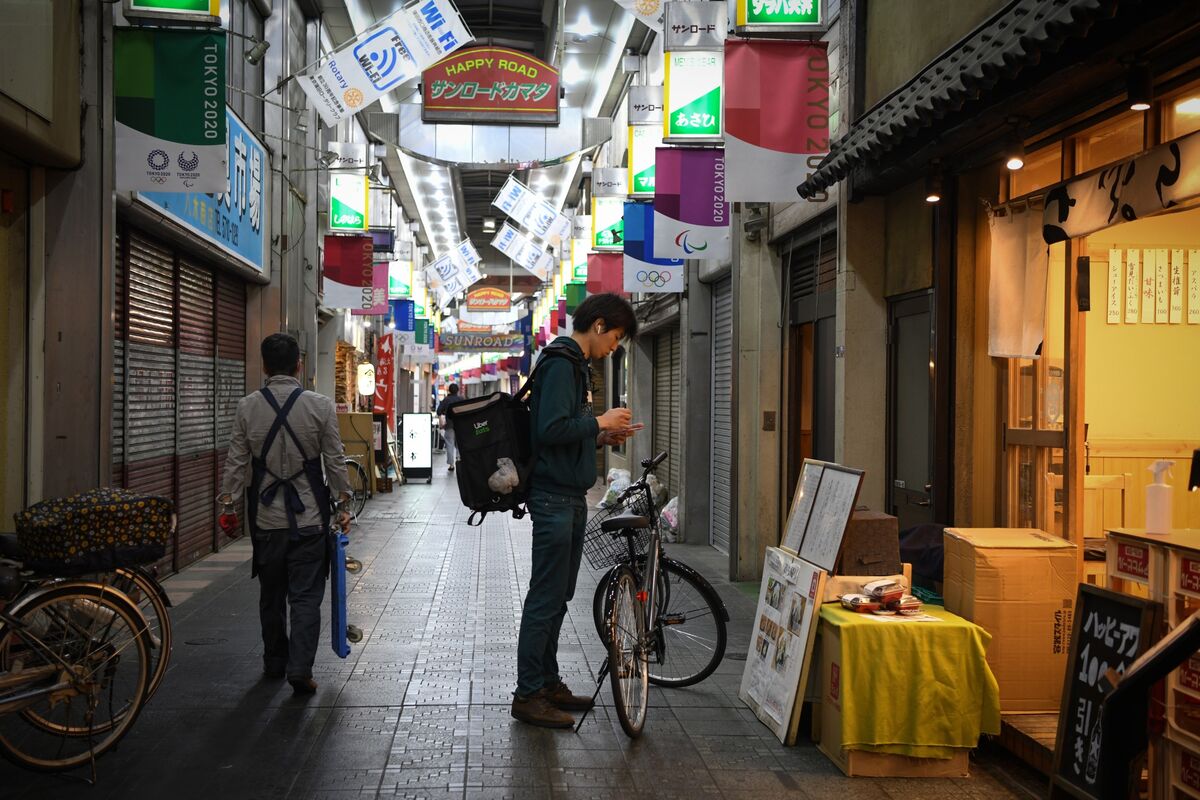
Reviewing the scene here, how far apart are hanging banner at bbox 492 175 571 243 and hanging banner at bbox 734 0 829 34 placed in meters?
12.1

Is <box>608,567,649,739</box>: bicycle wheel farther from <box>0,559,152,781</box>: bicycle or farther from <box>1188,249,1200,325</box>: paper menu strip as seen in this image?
<box>1188,249,1200,325</box>: paper menu strip

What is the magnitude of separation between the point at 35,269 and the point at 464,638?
4008 millimetres

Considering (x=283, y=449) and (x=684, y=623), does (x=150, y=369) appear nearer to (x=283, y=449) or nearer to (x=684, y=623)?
(x=283, y=449)

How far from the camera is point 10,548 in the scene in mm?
5051

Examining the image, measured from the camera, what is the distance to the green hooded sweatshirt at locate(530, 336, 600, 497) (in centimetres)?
565

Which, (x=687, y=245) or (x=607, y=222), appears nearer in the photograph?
(x=687, y=245)

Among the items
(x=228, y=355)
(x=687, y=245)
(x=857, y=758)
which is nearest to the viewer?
(x=857, y=758)

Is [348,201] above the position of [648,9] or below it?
below

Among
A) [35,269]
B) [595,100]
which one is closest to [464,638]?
[35,269]

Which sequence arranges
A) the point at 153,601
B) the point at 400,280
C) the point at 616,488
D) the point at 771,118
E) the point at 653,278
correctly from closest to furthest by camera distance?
the point at 153,601, the point at 771,118, the point at 653,278, the point at 616,488, the point at 400,280

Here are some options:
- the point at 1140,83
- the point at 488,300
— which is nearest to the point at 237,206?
the point at 1140,83

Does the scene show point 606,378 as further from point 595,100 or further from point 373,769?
point 373,769

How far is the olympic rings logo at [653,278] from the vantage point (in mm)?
14039

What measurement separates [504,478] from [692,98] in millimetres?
7053
